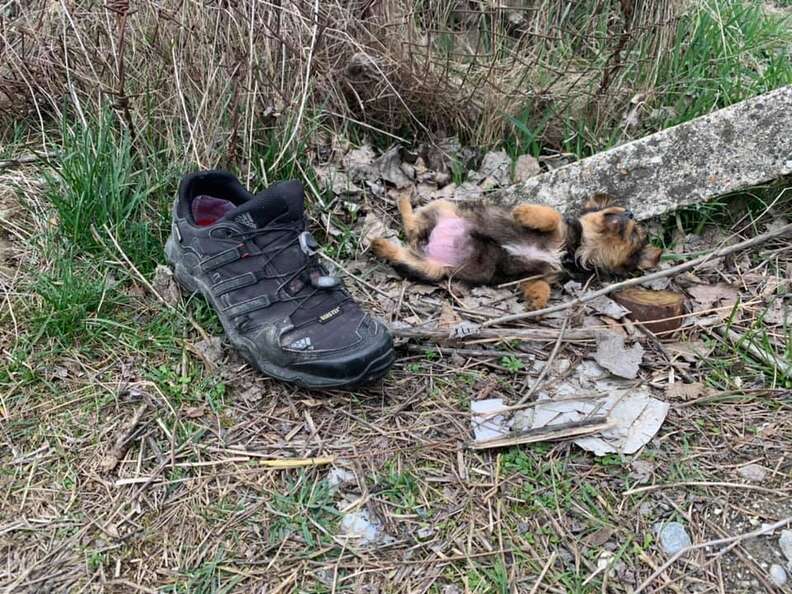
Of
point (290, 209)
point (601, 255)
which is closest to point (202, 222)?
point (290, 209)

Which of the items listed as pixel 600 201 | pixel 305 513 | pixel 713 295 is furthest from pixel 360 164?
pixel 305 513

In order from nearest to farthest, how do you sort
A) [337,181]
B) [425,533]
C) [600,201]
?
1. [425,533]
2. [600,201]
3. [337,181]

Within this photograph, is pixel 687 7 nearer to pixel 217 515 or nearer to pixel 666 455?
pixel 666 455

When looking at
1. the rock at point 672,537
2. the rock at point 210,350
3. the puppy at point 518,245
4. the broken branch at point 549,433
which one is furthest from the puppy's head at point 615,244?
the rock at point 210,350

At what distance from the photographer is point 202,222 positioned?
2.45 meters

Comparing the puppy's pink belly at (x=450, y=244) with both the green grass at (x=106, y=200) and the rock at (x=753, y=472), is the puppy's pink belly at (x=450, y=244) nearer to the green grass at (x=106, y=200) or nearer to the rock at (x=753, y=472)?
the green grass at (x=106, y=200)

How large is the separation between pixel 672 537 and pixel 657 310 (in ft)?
3.15

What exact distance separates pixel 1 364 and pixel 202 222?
0.84m

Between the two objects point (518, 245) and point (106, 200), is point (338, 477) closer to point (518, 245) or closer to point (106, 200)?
point (518, 245)

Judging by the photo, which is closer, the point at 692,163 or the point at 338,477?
the point at 338,477

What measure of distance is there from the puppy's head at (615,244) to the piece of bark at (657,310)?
296mm

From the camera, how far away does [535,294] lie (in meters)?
2.61

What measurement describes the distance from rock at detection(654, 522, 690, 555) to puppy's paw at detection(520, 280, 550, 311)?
104 centimetres

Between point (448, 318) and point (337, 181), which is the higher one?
point (337, 181)
